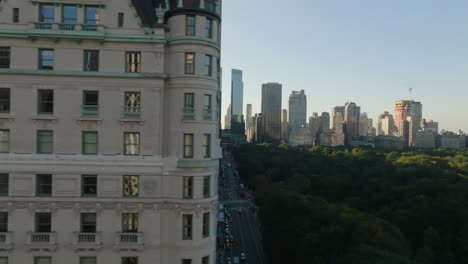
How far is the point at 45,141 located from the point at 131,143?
620 cm

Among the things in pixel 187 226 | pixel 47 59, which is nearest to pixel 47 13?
pixel 47 59

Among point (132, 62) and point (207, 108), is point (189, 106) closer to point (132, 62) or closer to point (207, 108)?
point (207, 108)

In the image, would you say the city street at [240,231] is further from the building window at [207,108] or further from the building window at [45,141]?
the building window at [45,141]

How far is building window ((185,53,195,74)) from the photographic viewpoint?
28312 millimetres

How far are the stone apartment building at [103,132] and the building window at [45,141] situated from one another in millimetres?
73

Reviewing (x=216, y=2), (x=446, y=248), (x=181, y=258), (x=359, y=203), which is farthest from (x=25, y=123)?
(x=359, y=203)

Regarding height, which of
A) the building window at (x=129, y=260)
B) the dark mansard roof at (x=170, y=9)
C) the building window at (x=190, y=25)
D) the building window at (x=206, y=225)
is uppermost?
the dark mansard roof at (x=170, y=9)

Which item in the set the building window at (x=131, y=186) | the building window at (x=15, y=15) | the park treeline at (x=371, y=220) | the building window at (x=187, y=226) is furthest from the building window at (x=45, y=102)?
the park treeline at (x=371, y=220)

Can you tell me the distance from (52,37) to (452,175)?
107733 millimetres

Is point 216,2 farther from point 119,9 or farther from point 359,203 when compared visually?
point 359,203

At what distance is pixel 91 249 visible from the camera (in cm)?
2756

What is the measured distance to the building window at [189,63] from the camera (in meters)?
28.3

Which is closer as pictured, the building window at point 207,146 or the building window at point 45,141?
the building window at point 45,141

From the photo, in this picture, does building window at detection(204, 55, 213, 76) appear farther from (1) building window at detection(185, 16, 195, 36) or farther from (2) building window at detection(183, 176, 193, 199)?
(2) building window at detection(183, 176, 193, 199)
